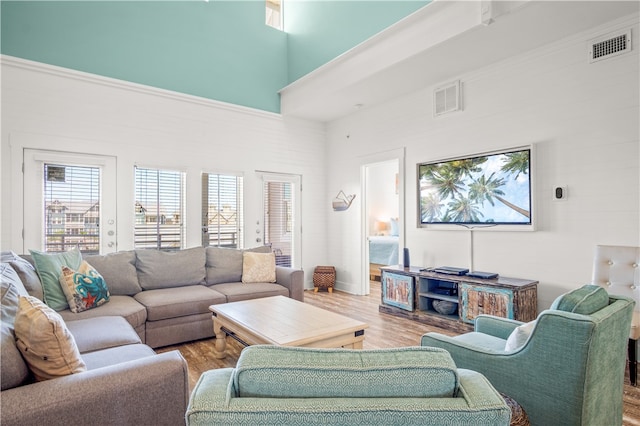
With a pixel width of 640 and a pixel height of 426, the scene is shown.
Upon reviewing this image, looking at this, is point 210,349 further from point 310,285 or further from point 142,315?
point 310,285

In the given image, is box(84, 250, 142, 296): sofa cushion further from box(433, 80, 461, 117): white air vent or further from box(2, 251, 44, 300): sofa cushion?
box(433, 80, 461, 117): white air vent

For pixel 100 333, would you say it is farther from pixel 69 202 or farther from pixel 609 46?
pixel 609 46

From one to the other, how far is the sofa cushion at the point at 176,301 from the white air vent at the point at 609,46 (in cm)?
434

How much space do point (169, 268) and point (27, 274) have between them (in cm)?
132

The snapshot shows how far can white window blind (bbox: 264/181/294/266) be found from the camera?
239 inches

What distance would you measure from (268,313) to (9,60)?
406cm

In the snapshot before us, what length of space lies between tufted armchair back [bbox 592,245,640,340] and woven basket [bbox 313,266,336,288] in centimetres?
381

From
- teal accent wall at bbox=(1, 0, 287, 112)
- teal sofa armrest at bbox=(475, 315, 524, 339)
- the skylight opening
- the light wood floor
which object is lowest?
the light wood floor

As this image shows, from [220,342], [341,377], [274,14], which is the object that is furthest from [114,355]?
[274,14]

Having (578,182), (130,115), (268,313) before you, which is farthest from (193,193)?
(578,182)

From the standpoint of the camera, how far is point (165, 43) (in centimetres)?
505

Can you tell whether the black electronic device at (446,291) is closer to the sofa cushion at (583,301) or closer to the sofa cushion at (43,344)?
the sofa cushion at (583,301)

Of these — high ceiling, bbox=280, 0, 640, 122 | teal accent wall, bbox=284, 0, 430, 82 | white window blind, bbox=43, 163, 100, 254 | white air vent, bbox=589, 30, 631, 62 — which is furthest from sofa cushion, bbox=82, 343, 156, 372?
white air vent, bbox=589, 30, 631, 62

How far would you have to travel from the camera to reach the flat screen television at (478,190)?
3927 millimetres
